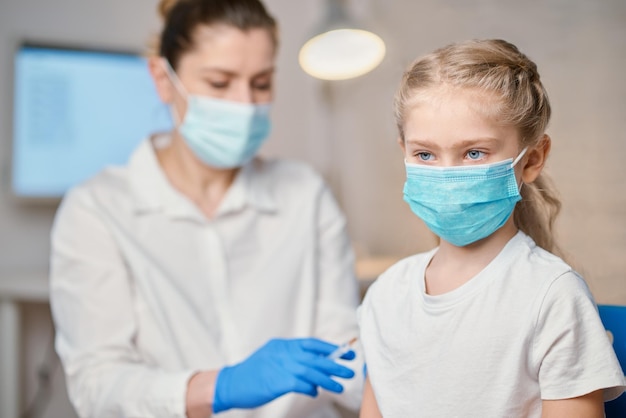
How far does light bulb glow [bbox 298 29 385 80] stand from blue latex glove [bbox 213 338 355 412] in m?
1.08

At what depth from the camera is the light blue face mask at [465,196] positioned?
75 cm

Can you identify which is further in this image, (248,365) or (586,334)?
(248,365)

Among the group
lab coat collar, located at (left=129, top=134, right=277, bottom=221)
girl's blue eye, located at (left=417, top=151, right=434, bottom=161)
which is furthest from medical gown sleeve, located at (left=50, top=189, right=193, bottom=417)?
girl's blue eye, located at (left=417, top=151, right=434, bottom=161)

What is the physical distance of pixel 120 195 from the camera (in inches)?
56.3

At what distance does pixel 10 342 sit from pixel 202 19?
1.18 meters

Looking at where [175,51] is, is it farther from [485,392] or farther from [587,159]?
[485,392]

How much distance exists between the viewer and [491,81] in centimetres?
76

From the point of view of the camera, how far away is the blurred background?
1.24m

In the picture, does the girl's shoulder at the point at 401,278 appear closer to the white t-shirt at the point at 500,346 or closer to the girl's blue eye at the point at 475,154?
the white t-shirt at the point at 500,346

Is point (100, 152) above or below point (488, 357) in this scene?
below

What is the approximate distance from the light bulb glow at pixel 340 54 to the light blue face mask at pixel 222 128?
55 centimetres

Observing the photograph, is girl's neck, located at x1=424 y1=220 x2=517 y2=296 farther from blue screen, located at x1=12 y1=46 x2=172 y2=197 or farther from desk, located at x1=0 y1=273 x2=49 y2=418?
blue screen, located at x1=12 y1=46 x2=172 y2=197

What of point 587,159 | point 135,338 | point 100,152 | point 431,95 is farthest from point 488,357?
point 100,152

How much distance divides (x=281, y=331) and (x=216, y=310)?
0.50ft
